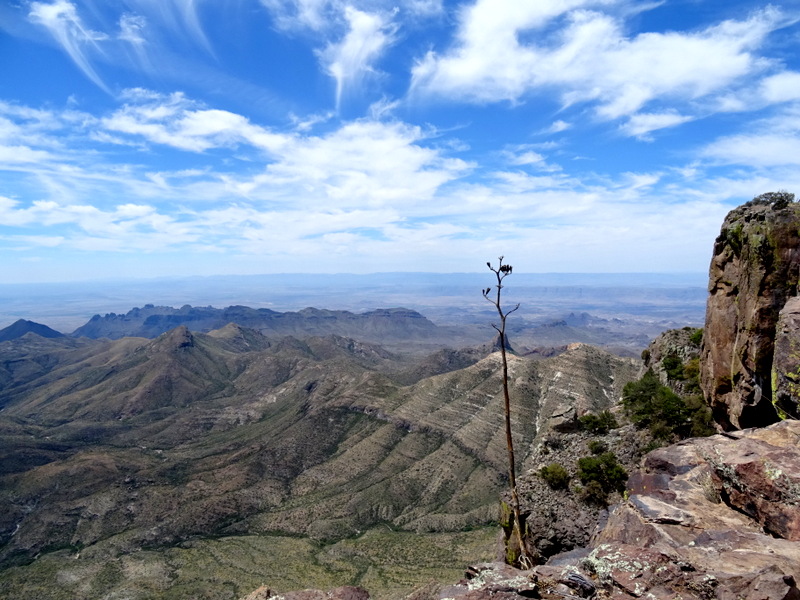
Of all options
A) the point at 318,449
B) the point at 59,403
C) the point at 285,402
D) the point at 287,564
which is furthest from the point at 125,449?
the point at 287,564

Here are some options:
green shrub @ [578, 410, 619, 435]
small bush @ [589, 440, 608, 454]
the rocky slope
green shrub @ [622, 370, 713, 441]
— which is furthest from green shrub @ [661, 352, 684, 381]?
the rocky slope

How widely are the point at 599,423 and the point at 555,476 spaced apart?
975 cm

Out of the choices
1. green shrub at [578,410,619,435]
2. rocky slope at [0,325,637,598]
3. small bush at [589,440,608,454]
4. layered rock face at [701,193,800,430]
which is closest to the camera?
layered rock face at [701,193,800,430]

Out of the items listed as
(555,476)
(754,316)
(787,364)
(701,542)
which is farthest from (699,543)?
(555,476)

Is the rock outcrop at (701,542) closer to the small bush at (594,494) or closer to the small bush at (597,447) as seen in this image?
the small bush at (594,494)

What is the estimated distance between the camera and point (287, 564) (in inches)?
2840

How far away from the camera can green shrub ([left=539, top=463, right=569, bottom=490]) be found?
2946 centimetres

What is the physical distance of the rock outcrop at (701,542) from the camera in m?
10.2

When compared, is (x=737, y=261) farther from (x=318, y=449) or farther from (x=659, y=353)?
(x=318, y=449)

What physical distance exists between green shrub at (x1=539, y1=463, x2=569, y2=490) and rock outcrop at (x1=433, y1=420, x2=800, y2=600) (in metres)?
13.8

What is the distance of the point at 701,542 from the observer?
12.0 metres

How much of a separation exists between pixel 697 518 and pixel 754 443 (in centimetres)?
365

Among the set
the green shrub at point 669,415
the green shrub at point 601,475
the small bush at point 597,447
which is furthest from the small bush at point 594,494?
the green shrub at point 669,415

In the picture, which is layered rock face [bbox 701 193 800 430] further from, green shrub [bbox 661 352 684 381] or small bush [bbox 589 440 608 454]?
green shrub [bbox 661 352 684 381]
